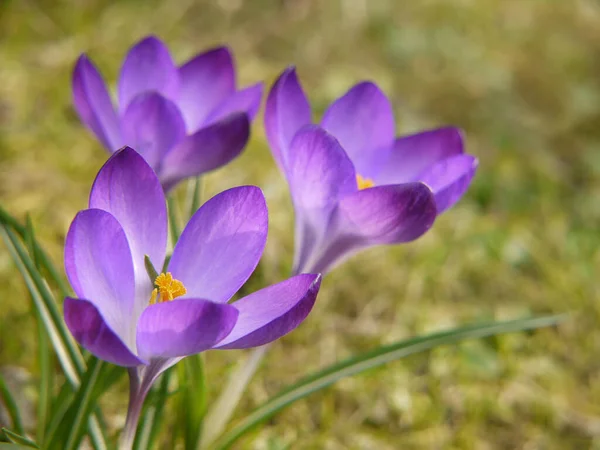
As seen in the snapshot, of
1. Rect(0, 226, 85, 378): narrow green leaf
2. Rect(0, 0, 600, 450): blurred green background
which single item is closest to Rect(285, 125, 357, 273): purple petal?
Rect(0, 226, 85, 378): narrow green leaf

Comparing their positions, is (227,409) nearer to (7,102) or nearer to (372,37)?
(7,102)

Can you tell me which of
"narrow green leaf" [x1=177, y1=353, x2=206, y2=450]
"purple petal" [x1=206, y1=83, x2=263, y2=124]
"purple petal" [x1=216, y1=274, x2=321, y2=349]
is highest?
"purple petal" [x1=206, y1=83, x2=263, y2=124]

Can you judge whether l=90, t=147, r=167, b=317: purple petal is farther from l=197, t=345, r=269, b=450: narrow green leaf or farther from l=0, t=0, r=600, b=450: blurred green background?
l=0, t=0, r=600, b=450: blurred green background

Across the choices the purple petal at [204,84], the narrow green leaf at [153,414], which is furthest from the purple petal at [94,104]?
the narrow green leaf at [153,414]

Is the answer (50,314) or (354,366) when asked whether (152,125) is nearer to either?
(50,314)

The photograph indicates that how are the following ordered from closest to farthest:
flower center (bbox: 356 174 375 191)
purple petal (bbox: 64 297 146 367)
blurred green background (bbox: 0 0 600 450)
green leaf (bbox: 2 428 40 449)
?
purple petal (bbox: 64 297 146 367), green leaf (bbox: 2 428 40 449), flower center (bbox: 356 174 375 191), blurred green background (bbox: 0 0 600 450)

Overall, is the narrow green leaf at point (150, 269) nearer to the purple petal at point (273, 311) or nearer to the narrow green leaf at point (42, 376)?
the purple petal at point (273, 311)

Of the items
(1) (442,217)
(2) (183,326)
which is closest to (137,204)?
(2) (183,326)
